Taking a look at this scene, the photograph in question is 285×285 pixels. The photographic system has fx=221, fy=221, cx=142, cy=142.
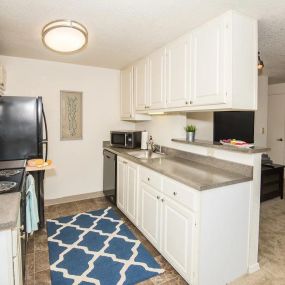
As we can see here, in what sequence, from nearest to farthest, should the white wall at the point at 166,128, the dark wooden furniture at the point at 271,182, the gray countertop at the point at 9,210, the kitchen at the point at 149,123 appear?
1. the gray countertop at the point at 9,210
2. the kitchen at the point at 149,123
3. the white wall at the point at 166,128
4. the dark wooden furniture at the point at 271,182

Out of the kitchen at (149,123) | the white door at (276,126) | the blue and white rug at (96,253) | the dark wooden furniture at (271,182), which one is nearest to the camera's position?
the kitchen at (149,123)

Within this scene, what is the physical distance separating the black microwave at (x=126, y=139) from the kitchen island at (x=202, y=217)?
1.10 metres

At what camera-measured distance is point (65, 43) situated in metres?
1.92

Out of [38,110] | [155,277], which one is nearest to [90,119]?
[38,110]

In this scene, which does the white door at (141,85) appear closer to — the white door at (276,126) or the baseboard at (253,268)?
the baseboard at (253,268)

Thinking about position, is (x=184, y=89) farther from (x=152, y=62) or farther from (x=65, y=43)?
(x=65, y=43)

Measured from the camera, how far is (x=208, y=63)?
1.91 meters

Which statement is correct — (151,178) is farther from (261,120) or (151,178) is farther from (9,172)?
(261,120)

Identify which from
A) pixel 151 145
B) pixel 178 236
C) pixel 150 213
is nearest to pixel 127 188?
pixel 150 213

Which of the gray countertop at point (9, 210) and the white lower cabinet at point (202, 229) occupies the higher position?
the gray countertop at point (9, 210)

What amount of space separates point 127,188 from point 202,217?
139cm

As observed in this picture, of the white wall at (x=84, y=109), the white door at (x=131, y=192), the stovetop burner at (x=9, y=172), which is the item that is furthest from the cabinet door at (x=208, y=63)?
the white wall at (x=84, y=109)

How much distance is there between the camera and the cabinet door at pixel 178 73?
217 centimetres

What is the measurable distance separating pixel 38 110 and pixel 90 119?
118cm
